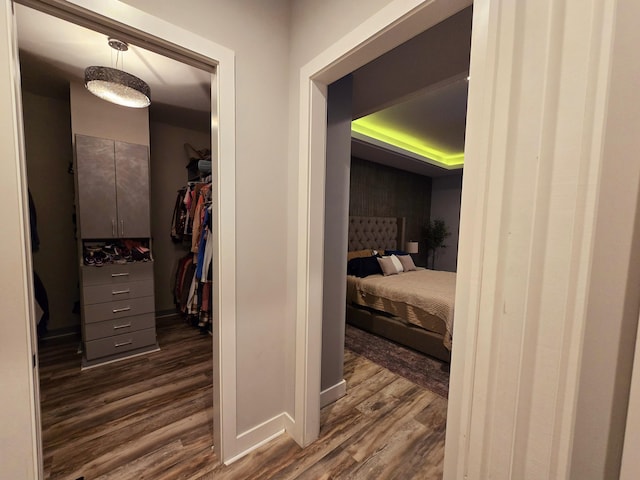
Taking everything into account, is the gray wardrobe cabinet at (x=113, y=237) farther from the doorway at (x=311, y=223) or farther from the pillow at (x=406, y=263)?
the pillow at (x=406, y=263)

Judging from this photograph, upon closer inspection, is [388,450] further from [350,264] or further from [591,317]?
[350,264]

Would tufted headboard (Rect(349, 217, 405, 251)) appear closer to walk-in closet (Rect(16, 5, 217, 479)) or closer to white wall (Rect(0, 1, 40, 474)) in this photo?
walk-in closet (Rect(16, 5, 217, 479))

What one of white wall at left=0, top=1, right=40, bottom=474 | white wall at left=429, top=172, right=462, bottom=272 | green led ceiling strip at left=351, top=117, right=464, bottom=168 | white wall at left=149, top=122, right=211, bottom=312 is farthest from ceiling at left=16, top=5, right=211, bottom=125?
white wall at left=429, top=172, right=462, bottom=272

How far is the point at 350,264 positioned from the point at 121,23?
3.23m

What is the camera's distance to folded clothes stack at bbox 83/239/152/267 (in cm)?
248

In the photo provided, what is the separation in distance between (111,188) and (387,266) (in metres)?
3.44

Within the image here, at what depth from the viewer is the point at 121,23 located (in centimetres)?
105

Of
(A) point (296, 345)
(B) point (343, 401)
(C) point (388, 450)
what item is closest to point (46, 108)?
(A) point (296, 345)

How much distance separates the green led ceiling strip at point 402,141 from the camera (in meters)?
3.91

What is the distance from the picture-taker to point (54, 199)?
9.29ft

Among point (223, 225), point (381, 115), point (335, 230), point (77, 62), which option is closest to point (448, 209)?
point (381, 115)

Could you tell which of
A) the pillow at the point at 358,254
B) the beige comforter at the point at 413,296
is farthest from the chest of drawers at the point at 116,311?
the pillow at the point at 358,254

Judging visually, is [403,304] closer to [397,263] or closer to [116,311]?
[397,263]

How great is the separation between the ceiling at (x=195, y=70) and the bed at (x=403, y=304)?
1966 millimetres
